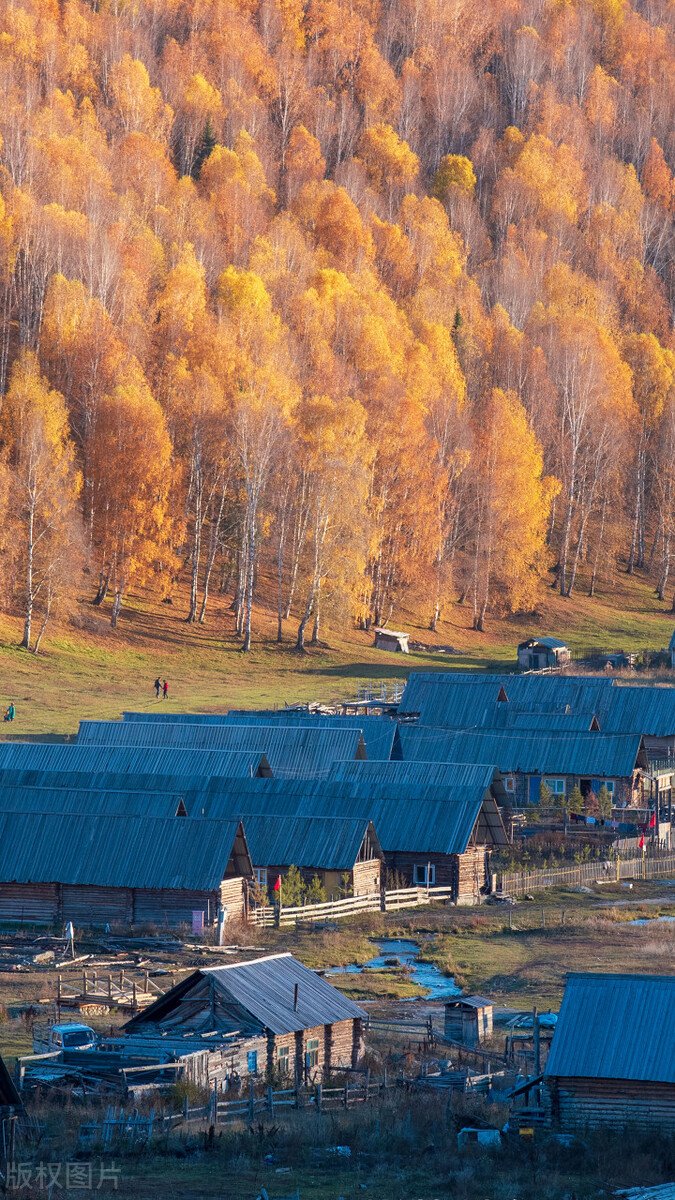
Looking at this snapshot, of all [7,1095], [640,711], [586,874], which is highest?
[640,711]

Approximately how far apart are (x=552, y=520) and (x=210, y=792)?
2881 inches

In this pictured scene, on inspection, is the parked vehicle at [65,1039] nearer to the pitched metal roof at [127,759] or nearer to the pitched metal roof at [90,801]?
the pitched metal roof at [90,801]

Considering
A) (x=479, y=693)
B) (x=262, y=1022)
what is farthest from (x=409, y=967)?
(x=479, y=693)

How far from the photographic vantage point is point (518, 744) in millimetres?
59562

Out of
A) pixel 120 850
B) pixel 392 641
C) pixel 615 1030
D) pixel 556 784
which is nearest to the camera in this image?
pixel 615 1030

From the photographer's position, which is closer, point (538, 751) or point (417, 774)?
point (417, 774)

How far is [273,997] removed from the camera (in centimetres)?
2792

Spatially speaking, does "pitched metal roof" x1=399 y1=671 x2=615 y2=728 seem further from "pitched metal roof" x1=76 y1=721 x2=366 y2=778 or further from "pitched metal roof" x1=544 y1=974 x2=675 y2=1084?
"pitched metal roof" x1=544 y1=974 x2=675 y2=1084

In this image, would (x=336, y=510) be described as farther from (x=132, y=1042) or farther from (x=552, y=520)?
(x=132, y=1042)

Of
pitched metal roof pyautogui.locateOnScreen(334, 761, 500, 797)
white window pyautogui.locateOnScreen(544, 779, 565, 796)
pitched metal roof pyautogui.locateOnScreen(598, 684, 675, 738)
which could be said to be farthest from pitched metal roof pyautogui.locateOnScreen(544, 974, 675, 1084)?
pitched metal roof pyautogui.locateOnScreen(598, 684, 675, 738)

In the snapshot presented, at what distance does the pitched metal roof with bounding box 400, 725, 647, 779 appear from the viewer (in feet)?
191

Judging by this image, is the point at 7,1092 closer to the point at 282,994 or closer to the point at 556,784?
the point at 282,994

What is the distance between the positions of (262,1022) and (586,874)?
23929 millimetres

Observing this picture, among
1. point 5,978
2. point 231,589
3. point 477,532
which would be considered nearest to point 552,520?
point 477,532
